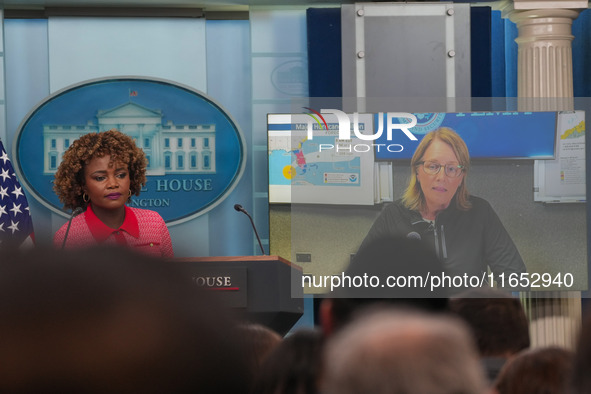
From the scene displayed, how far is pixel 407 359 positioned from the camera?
0.62 m

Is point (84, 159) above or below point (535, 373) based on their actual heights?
above

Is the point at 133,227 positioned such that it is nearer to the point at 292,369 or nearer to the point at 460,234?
the point at 460,234

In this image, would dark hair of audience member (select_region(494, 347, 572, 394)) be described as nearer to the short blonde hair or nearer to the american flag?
the short blonde hair

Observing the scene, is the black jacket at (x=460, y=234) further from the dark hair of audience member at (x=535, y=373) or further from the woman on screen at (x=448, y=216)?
the dark hair of audience member at (x=535, y=373)

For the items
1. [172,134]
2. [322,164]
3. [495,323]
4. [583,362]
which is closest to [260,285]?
[322,164]

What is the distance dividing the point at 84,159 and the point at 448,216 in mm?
1517

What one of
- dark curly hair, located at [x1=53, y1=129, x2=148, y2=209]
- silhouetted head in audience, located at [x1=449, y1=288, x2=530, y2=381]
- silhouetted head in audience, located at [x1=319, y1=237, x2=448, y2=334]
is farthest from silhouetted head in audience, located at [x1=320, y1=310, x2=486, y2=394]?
dark curly hair, located at [x1=53, y1=129, x2=148, y2=209]

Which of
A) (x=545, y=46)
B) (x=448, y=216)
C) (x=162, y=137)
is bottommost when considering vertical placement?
(x=448, y=216)

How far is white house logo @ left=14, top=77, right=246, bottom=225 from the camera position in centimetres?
594

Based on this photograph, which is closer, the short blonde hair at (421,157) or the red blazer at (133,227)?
the short blonde hair at (421,157)

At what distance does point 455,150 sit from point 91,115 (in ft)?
11.0

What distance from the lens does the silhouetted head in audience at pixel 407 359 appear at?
2.02 ft

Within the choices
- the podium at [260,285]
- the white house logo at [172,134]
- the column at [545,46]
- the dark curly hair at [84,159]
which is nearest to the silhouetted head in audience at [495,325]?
the podium at [260,285]

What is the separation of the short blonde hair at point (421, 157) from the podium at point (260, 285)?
18.7 inches
